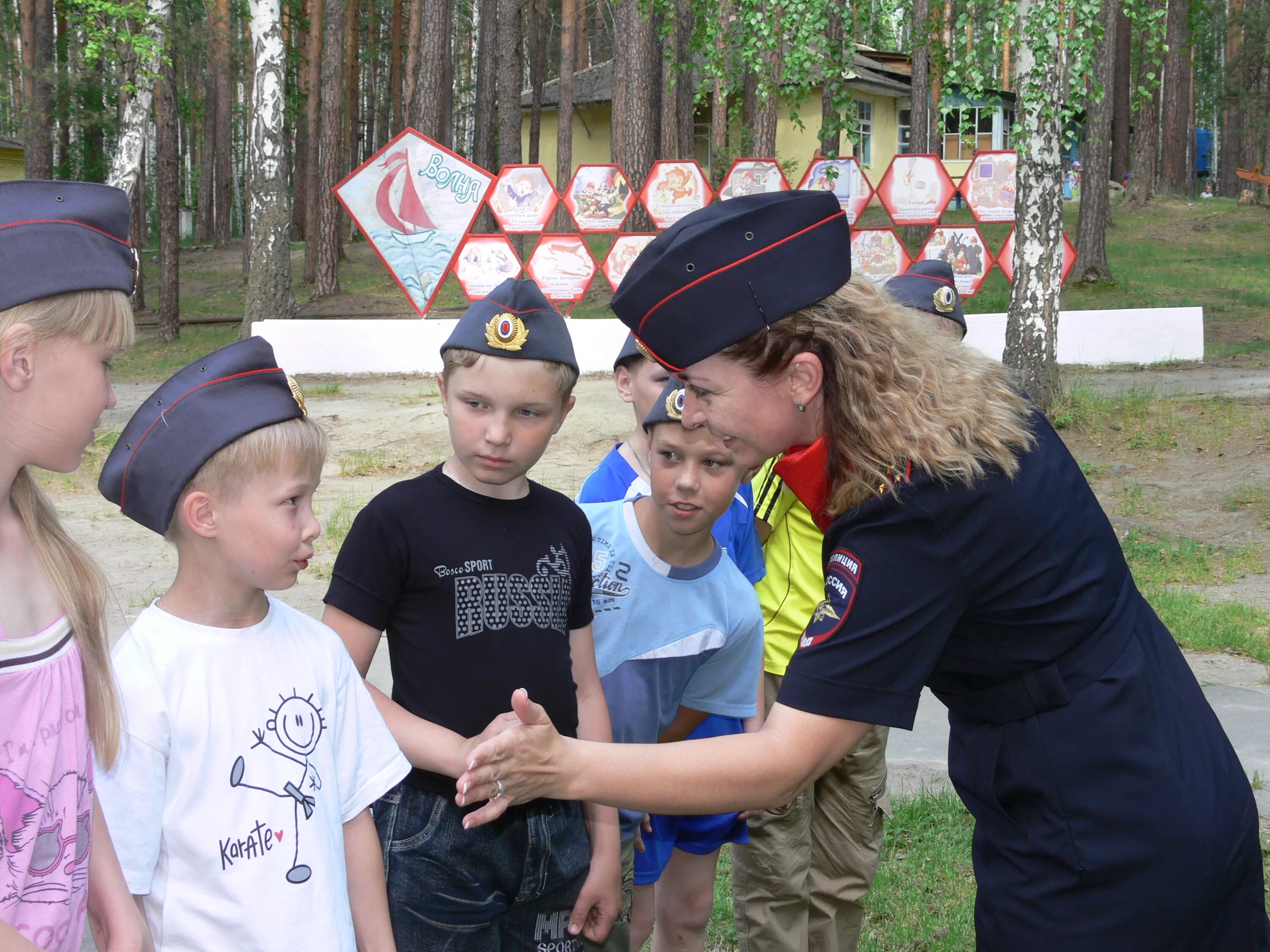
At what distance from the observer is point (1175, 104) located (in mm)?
29844

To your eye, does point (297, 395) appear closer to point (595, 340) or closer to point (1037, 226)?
point (1037, 226)

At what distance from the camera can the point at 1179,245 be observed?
24.6 m

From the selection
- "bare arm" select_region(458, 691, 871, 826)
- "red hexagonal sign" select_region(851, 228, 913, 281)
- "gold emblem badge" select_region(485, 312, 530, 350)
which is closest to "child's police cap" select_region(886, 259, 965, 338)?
"gold emblem badge" select_region(485, 312, 530, 350)

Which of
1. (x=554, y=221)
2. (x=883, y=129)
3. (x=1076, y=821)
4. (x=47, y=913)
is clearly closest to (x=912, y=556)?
(x=1076, y=821)

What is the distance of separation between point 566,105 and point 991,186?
14923 millimetres

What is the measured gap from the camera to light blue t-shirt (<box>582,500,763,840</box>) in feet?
9.38

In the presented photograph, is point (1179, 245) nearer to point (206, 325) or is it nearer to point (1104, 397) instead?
point (1104, 397)

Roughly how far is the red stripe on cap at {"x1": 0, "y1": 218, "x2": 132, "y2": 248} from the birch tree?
12570 millimetres

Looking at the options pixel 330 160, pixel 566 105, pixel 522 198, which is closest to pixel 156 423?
pixel 522 198

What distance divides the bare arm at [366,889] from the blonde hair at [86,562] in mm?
490

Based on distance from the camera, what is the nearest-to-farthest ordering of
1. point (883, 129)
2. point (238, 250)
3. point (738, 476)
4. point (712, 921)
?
point (738, 476) < point (712, 921) < point (238, 250) < point (883, 129)

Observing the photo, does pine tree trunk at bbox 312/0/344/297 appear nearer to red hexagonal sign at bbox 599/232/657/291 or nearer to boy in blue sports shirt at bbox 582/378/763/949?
red hexagonal sign at bbox 599/232/657/291

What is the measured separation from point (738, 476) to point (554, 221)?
75.0ft

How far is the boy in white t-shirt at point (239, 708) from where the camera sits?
189 centimetres
